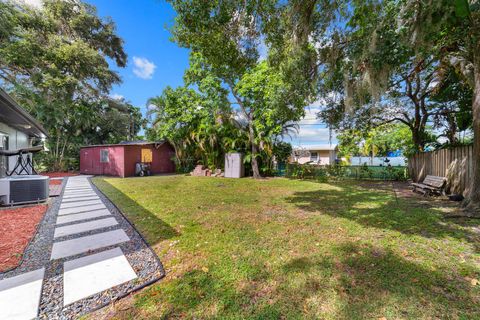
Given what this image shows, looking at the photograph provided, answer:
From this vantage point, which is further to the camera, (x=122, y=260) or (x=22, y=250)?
(x=22, y=250)

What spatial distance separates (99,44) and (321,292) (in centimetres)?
2254

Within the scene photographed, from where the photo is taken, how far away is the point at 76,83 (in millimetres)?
14133

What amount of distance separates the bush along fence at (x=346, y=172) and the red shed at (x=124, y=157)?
9.47 metres

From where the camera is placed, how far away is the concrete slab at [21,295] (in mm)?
1647

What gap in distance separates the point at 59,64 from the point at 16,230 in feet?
50.4

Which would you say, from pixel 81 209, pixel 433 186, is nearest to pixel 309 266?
pixel 81 209

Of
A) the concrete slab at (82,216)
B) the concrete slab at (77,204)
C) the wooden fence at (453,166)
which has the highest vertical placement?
the wooden fence at (453,166)

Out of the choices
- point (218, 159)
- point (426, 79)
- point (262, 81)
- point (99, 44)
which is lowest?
point (218, 159)

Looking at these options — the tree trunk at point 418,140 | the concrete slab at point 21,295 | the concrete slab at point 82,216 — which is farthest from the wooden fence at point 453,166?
the concrete slab at point 82,216

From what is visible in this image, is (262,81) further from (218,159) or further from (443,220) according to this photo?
(443,220)

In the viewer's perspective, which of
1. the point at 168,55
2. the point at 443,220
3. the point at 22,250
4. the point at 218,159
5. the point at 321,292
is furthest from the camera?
the point at 218,159

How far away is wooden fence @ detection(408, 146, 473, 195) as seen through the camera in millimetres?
5504

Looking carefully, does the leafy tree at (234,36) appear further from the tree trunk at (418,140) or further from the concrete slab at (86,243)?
the tree trunk at (418,140)

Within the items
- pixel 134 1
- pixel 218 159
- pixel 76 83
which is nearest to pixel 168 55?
pixel 134 1
